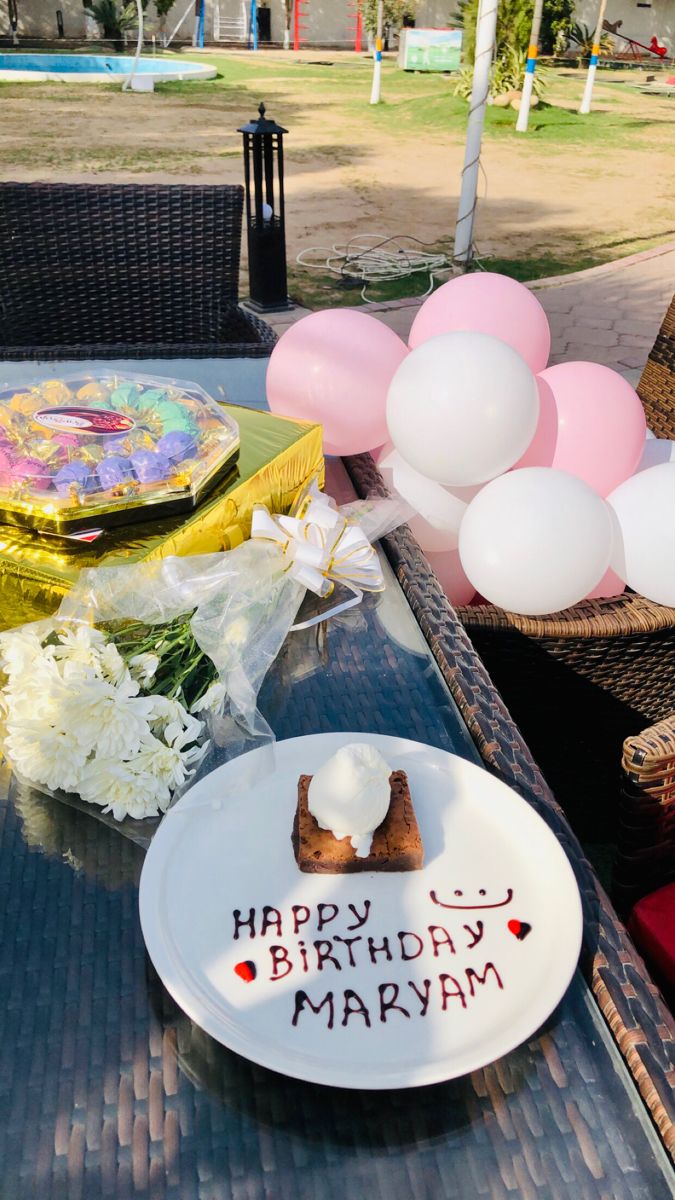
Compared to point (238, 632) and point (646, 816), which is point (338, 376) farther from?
point (646, 816)

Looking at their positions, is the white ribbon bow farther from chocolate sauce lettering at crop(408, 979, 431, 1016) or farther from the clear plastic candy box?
chocolate sauce lettering at crop(408, 979, 431, 1016)

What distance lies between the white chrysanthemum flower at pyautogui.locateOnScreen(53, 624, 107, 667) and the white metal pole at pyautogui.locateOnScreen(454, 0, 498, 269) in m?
5.26

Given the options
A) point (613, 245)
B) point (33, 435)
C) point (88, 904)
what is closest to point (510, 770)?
point (88, 904)

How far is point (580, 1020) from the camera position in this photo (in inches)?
31.5

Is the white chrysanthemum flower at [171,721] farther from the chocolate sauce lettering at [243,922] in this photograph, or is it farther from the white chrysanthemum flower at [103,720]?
the chocolate sauce lettering at [243,922]

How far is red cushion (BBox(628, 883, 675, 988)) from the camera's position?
1.12m

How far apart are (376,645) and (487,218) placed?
24.2ft

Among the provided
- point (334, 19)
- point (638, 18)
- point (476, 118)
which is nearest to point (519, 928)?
point (476, 118)

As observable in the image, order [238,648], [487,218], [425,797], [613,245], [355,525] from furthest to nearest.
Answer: [487,218] < [613,245] < [355,525] < [238,648] < [425,797]

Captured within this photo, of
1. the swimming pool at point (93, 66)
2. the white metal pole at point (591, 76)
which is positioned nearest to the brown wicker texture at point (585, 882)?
the white metal pole at point (591, 76)

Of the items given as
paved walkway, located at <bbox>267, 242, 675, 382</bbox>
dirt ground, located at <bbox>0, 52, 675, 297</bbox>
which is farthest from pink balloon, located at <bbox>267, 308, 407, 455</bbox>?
dirt ground, located at <bbox>0, 52, 675, 297</bbox>

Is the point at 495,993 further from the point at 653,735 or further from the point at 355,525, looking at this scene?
the point at 355,525

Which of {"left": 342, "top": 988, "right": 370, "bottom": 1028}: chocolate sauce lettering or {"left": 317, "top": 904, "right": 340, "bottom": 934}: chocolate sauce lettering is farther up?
{"left": 342, "top": 988, "right": 370, "bottom": 1028}: chocolate sauce lettering

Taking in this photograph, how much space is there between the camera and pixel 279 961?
2.64 ft
